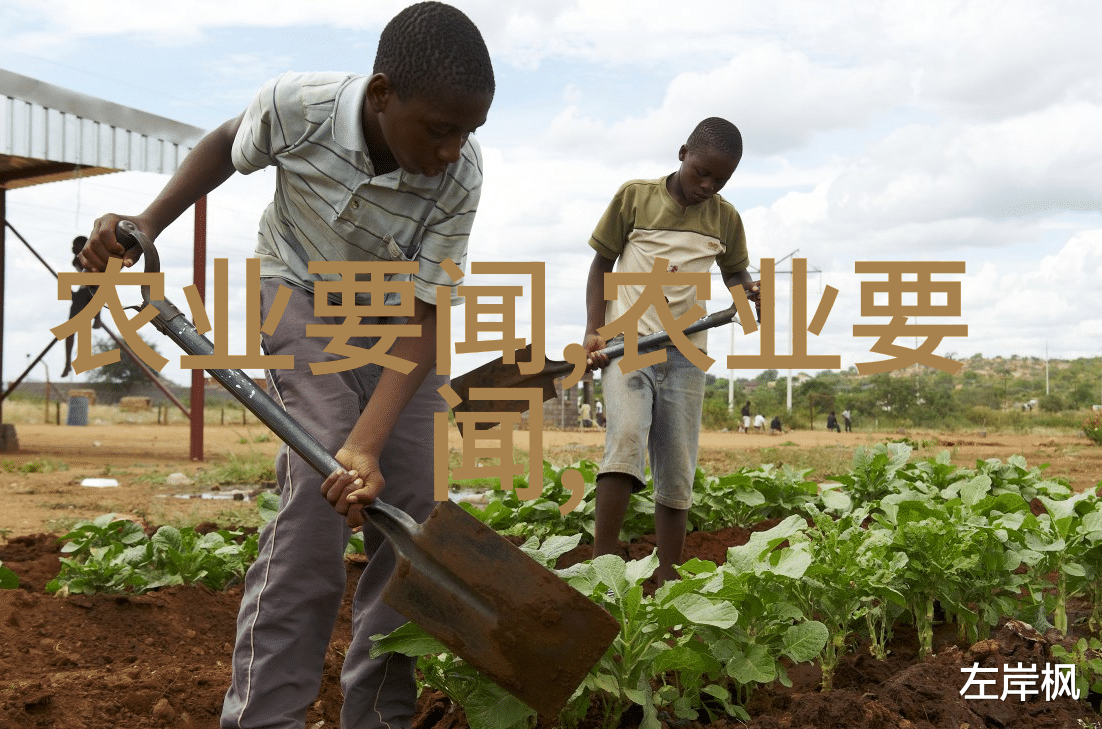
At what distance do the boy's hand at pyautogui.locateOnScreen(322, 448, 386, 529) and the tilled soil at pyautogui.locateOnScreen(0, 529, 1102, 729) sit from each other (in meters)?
0.60

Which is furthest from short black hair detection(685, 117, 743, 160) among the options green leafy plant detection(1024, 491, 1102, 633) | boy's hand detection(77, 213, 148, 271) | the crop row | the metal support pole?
the metal support pole

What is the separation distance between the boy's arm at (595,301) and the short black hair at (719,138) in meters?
0.53

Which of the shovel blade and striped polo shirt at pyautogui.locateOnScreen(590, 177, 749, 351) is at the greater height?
striped polo shirt at pyautogui.locateOnScreen(590, 177, 749, 351)

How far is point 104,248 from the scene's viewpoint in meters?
2.20

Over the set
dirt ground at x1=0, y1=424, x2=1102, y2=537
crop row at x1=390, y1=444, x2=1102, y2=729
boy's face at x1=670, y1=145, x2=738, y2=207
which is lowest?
dirt ground at x1=0, y1=424, x2=1102, y2=537

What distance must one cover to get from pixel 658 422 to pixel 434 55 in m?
1.83

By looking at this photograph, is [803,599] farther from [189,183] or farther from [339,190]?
[189,183]

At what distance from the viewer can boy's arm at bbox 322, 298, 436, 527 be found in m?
2.03

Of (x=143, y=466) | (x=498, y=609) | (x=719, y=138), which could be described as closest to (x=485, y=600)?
(x=498, y=609)

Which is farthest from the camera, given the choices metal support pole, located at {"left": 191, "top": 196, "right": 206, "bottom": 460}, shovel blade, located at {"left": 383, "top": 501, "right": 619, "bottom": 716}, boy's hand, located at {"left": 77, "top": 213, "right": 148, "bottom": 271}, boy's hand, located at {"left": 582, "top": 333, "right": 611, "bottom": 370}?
metal support pole, located at {"left": 191, "top": 196, "right": 206, "bottom": 460}

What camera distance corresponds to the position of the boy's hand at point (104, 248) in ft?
7.22

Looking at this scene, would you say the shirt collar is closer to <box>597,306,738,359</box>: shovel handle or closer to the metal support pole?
<box>597,306,738,359</box>: shovel handle

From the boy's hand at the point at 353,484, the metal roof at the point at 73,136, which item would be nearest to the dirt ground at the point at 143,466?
the metal roof at the point at 73,136

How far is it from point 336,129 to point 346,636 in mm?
1694
